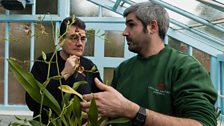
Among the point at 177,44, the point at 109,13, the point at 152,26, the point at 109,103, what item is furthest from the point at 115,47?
the point at 109,103

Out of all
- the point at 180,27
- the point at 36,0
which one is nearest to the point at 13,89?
the point at 36,0

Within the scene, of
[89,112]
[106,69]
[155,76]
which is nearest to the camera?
[89,112]

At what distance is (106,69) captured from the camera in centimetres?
576

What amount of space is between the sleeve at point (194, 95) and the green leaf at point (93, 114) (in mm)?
314

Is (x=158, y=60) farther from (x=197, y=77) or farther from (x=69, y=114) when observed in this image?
(x=69, y=114)

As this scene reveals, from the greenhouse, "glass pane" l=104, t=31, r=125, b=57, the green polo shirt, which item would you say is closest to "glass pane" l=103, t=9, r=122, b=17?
the greenhouse

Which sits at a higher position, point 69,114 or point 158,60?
point 158,60

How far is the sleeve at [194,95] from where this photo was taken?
1073 millimetres

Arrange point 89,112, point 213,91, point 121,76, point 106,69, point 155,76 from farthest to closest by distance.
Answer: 1. point 106,69
2. point 121,76
3. point 155,76
4. point 213,91
5. point 89,112

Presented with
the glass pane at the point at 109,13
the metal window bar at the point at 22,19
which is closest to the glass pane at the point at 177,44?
the glass pane at the point at 109,13

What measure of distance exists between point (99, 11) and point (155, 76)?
4636 mm

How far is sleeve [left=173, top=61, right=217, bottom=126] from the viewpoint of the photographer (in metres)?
1.07

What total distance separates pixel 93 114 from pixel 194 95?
361 millimetres

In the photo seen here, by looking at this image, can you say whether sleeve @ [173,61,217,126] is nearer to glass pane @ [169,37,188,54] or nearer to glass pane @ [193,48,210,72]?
glass pane @ [169,37,188,54]
